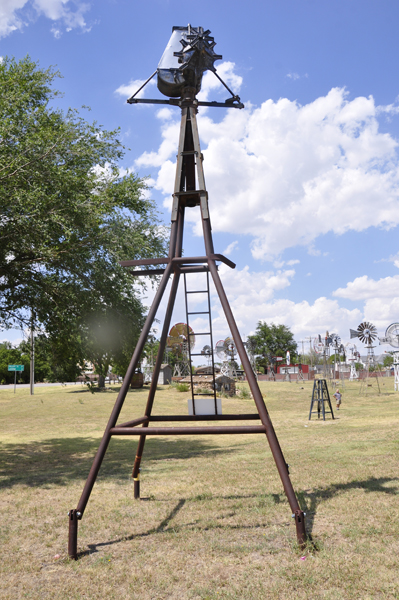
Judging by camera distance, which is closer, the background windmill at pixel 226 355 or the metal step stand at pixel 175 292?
the metal step stand at pixel 175 292

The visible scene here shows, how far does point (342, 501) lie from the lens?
6484 millimetres

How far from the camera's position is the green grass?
4.24 meters

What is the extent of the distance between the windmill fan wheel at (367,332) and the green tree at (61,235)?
35594 millimetres

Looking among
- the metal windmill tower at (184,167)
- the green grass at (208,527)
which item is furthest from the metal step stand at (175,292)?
the green grass at (208,527)

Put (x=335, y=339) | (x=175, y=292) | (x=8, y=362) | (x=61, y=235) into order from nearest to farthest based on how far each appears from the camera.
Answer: (x=175, y=292) < (x=61, y=235) < (x=335, y=339) < (x=8, y=362)

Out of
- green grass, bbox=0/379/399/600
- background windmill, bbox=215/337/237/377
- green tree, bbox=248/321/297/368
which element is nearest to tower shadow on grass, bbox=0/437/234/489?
green grass, bbox=0/379/399/600

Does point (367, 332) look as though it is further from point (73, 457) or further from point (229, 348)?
point (73, 457)

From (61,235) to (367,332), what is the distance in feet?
128

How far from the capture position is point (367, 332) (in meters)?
44.1

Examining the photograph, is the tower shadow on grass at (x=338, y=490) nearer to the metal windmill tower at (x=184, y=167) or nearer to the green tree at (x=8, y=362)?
the metal windmill tower at (x=184, y=167)

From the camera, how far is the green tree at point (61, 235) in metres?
9.95

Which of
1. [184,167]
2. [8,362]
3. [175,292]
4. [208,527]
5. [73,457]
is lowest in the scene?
[73,457]

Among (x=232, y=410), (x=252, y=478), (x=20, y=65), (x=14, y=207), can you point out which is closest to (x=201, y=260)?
(x=252, y=478)

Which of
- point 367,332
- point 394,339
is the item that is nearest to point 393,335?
point 394,339
